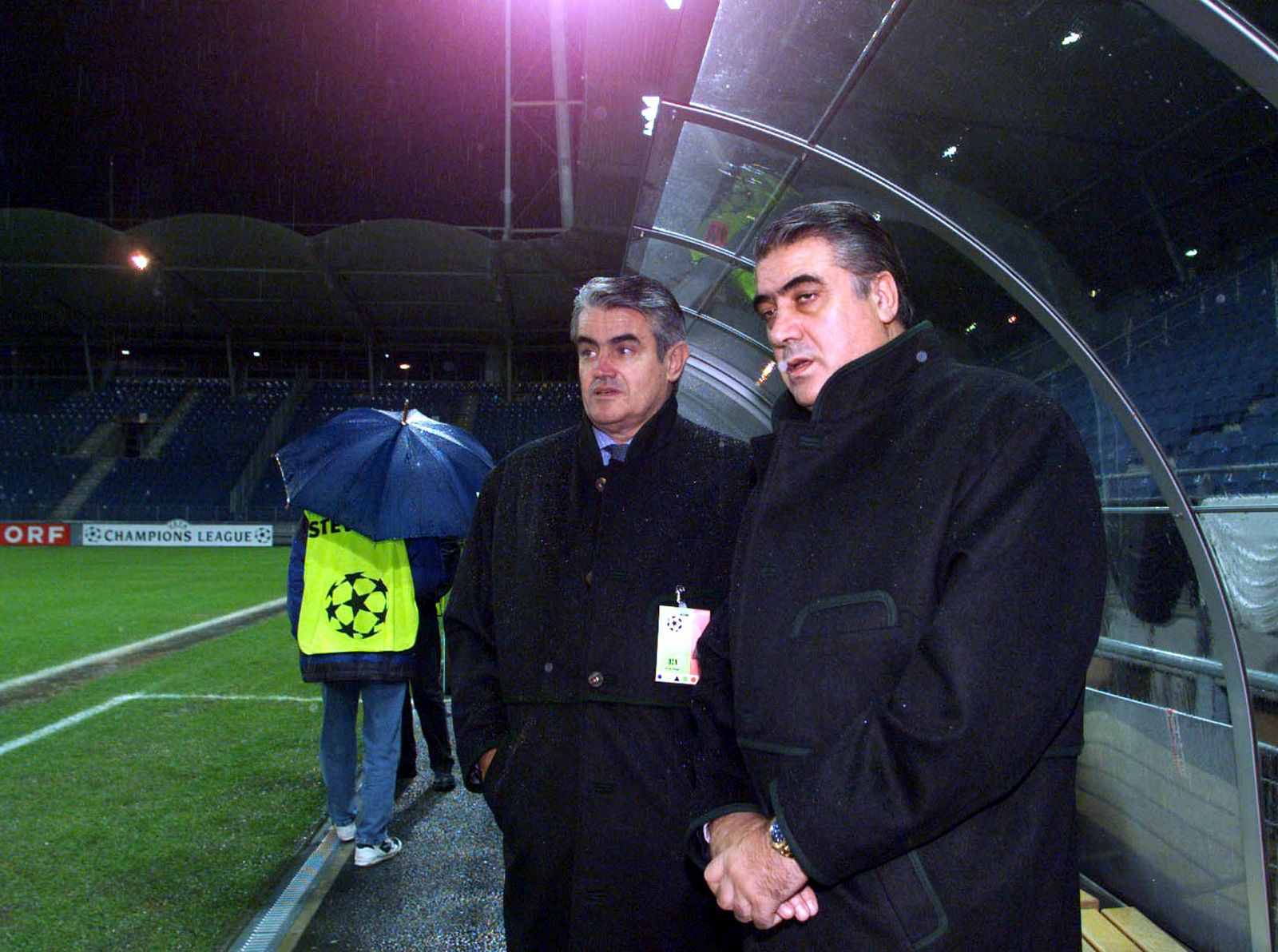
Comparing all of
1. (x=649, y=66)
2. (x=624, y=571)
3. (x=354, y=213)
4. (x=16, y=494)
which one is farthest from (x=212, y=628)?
(x=16, y=494)

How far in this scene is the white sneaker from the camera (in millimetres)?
4180

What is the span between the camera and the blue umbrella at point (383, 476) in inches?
160

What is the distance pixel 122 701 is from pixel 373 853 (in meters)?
4.24

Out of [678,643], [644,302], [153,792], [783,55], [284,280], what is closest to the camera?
[678,643]

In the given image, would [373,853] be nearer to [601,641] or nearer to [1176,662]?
[601,641]

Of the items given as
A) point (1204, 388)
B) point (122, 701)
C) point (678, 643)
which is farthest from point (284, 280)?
point (678, 643)

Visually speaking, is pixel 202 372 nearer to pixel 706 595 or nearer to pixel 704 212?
pixel 704 212

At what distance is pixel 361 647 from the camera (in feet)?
13.7

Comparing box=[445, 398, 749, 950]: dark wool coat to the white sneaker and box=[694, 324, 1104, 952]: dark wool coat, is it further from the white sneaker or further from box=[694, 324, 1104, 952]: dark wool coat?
the white sneaker

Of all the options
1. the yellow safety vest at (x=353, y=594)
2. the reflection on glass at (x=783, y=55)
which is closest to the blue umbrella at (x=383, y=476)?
the yellow safety vest at (x=353, y=594)

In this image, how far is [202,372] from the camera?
123ft

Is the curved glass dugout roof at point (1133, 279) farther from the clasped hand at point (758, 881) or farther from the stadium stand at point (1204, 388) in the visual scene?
the clasped hand at point (758, 881)

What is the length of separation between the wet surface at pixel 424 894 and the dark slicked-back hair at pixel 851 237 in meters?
2.65

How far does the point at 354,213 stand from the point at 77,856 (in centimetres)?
2821
